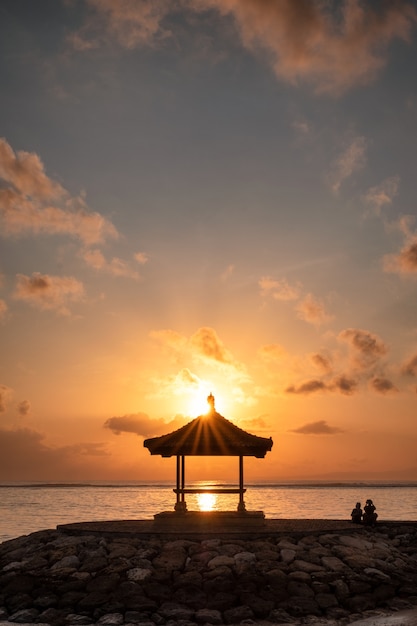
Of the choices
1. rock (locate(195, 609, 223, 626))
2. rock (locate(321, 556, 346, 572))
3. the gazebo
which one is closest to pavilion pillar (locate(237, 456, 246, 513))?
the gazebo

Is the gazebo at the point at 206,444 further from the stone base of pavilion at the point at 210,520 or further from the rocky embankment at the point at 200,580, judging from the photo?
the rocky embankment at the point at 200,580

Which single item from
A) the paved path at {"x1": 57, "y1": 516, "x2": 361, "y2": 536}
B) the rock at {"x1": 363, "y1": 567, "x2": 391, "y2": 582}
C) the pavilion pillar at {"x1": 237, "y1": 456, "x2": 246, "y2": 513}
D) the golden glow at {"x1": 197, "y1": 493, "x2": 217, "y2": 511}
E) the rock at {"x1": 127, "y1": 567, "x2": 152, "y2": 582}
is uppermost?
the golden glow at {"x1": 197, "y1": 493, "x2": 217, "y2": 511}

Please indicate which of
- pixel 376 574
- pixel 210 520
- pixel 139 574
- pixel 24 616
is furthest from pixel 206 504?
pixel 24 616

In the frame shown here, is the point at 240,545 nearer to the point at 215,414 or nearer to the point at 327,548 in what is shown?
the point at 327,548

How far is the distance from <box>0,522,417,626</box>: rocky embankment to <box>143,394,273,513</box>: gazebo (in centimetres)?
427

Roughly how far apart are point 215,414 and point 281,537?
6674mm

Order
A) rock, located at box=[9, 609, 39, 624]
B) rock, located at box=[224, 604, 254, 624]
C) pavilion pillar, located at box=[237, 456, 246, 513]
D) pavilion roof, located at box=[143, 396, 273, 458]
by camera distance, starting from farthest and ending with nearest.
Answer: pavilion roof, located at box=[143, 396, 273, 458], pavilion pillar, located at box=[237, 456, 246, 513], rock, located at box=[9, 609, 39, 624], rock, located at box=[224, 604, 254, 624]

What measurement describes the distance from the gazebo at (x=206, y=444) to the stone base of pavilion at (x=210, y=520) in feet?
1.45

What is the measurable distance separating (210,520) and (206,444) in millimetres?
2814

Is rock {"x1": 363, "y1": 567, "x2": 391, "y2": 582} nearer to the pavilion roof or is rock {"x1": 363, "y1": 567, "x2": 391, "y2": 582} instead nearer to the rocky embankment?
the rocky embankment

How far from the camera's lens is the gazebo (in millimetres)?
27047

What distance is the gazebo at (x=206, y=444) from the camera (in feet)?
88.7

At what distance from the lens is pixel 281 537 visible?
23266 millimetres

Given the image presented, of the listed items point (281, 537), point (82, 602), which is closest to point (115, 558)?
point (82, 602)
